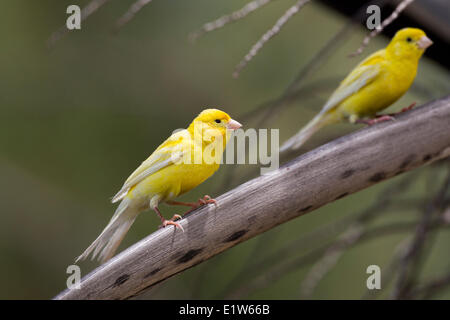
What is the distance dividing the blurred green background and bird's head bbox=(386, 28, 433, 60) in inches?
32.0

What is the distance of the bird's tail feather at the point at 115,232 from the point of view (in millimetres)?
844

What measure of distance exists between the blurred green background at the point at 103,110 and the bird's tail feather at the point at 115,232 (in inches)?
38.2

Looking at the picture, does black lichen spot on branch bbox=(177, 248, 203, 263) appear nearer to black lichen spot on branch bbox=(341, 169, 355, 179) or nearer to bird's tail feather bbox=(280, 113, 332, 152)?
black lichen spot on branch bbox=(341, 169, 355, 179)

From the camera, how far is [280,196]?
87 centimetres

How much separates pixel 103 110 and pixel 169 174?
1.22 meters

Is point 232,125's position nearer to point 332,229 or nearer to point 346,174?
point 346,174

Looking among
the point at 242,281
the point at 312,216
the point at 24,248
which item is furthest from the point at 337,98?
the point at 24,248

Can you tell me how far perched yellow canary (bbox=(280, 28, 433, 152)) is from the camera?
3.42ft

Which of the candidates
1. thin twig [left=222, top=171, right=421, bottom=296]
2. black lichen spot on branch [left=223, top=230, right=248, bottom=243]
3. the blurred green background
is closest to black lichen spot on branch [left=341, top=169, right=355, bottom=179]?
black lichen spot on branch [left=223, top=230, right=248, bottom=243]

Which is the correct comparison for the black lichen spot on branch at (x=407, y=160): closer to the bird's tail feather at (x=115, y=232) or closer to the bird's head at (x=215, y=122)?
the bird's head at (x=215, y=122)

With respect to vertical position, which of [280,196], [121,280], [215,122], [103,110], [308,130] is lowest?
[121,280]

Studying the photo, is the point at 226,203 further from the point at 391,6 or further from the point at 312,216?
→ the point at 312,216

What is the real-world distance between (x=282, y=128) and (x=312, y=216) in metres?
0.48

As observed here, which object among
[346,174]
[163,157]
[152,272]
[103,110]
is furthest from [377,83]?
[103,110]
